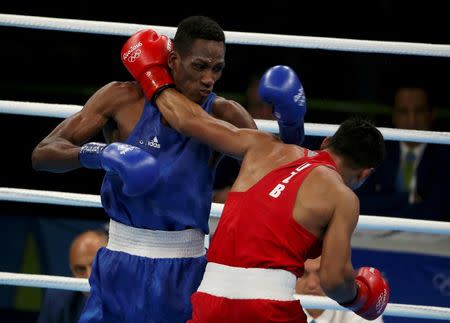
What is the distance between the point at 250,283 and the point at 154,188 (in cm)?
41

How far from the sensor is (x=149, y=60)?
301 centimetres

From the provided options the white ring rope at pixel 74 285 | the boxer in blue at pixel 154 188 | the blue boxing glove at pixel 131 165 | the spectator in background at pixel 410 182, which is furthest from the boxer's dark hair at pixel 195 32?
the spectator in background at pixel 410 182

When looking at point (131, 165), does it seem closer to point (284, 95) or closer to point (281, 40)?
point (284, 95)

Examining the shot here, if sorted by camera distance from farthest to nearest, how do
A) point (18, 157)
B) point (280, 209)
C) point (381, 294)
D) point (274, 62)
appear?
point (274, 62) → point (18, 157) → point (381, 294) → point (280, 209)

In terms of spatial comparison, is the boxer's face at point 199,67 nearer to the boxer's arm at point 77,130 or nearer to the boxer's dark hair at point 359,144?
the boxer's arm at point 77,130

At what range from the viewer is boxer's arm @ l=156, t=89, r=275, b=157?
9.44 ft

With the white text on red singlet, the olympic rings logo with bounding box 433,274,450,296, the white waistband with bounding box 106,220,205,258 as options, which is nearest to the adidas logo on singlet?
the white waistband with bounding box 106,220,205,258

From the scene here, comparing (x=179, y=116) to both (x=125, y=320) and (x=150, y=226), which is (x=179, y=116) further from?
(x=125, y=320)

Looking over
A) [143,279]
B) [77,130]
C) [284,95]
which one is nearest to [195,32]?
[284,95]

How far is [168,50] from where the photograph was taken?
3.06 m

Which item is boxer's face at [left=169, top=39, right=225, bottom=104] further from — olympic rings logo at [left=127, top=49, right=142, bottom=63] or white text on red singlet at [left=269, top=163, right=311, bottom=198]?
white text on red singlet at [left=269, top=163, right=311, bottom=198]

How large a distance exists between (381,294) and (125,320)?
797mm

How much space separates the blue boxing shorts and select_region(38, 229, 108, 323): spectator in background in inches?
55.8

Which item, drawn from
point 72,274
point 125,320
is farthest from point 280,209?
point 72,274
